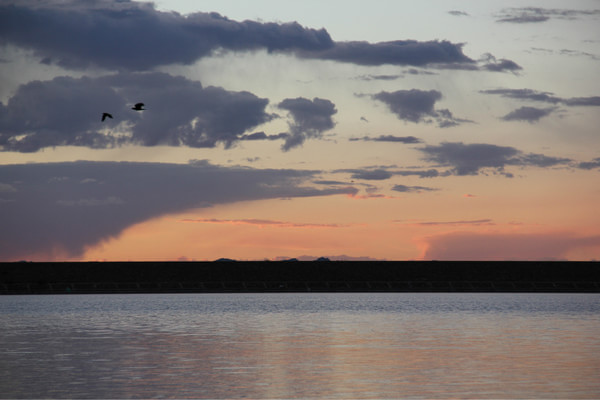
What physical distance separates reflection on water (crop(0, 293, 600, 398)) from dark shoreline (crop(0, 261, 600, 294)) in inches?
2497

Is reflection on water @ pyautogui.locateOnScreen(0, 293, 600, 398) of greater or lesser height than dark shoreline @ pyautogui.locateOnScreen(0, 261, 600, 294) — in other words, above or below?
below

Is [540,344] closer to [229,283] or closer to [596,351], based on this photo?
[596,351]

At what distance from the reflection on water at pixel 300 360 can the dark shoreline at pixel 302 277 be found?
6342cm

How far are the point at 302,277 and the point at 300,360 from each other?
293ft

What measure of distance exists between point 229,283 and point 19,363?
285 ft

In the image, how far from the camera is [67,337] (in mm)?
36469

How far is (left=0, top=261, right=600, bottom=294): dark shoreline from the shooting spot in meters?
108

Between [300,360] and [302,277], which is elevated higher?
[302,277]

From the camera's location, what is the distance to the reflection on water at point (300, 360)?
2108cm

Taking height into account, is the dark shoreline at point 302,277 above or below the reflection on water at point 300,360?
above

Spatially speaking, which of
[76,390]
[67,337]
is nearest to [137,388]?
[76,390]

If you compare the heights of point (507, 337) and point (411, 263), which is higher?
point (411, 263)

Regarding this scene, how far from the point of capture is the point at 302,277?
11644cm

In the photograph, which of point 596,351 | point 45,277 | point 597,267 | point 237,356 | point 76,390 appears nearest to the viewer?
point 76,390
